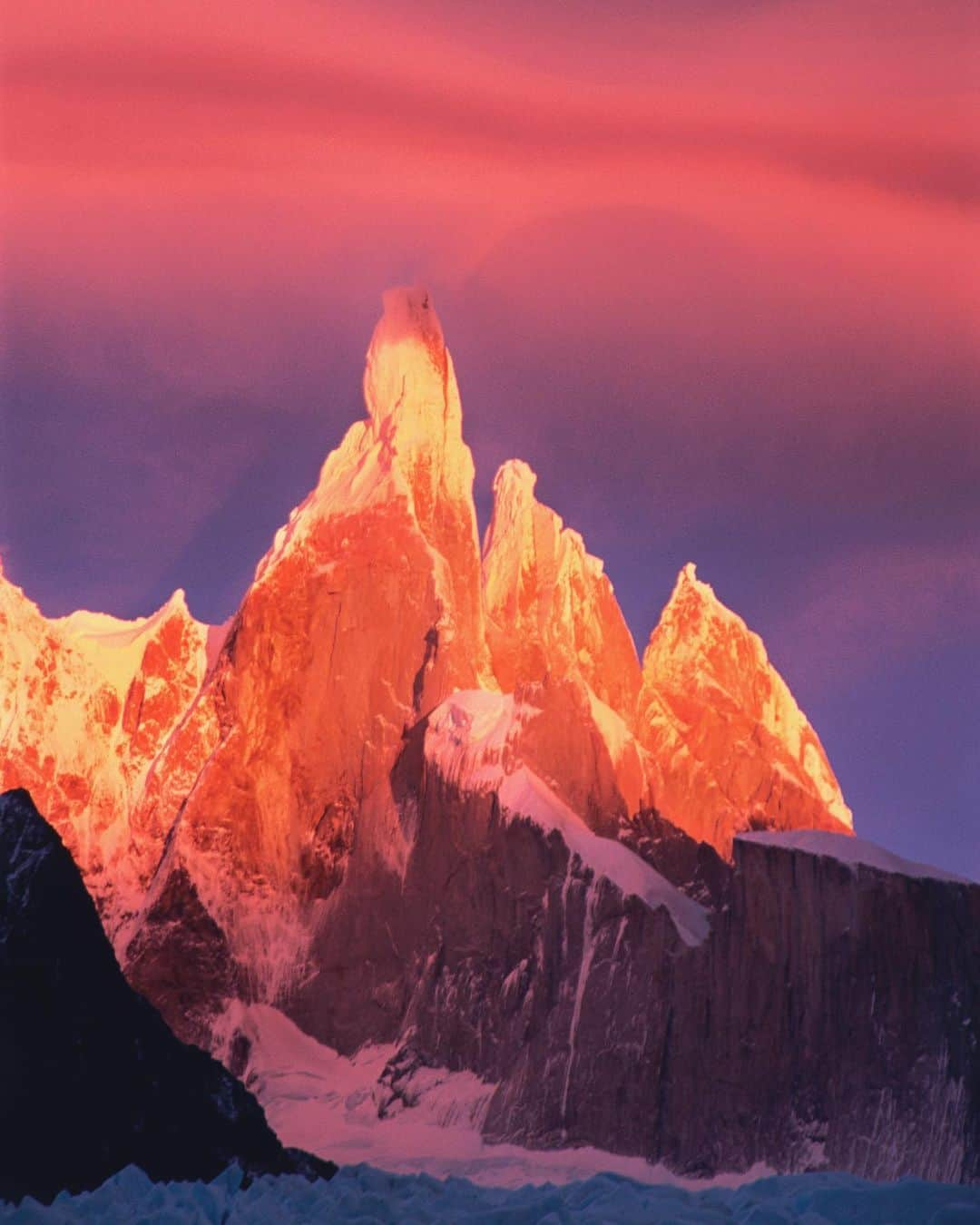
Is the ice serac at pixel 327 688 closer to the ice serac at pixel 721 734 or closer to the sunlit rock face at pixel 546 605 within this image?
the sunlit rock face at pixel 546 605

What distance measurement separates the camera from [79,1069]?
54750mm

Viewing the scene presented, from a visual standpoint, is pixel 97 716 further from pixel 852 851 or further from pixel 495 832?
pixel 852 851

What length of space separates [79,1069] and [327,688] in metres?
53.2

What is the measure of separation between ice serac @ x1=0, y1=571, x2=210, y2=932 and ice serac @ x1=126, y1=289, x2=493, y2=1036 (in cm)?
201

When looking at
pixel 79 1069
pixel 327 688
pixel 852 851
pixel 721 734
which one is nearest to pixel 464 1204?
pixel 79 1069

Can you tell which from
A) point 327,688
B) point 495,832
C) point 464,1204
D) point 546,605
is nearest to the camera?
point 464,1204

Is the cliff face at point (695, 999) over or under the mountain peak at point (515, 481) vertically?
under

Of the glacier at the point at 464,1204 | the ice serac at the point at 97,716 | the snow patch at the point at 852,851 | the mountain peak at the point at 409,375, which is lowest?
the glacier at the point at 464,1204

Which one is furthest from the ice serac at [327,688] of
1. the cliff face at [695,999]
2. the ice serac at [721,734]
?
the ice serac at [721,734]

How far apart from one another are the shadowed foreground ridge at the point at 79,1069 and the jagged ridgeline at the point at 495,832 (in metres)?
34.3

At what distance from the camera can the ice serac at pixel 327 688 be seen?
103m

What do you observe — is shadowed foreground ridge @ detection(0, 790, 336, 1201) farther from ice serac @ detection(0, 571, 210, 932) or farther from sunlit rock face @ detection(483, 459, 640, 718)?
sunlit rock face @ detection(483, 459, 640, 718)

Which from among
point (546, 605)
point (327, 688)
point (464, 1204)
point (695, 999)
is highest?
point (546, 605)

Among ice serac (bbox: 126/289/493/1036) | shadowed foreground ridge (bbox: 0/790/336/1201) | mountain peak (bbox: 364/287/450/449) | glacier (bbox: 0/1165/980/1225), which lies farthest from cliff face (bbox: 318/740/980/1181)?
shadowed foreground ridge (bbox: 0/790/336/1201)
